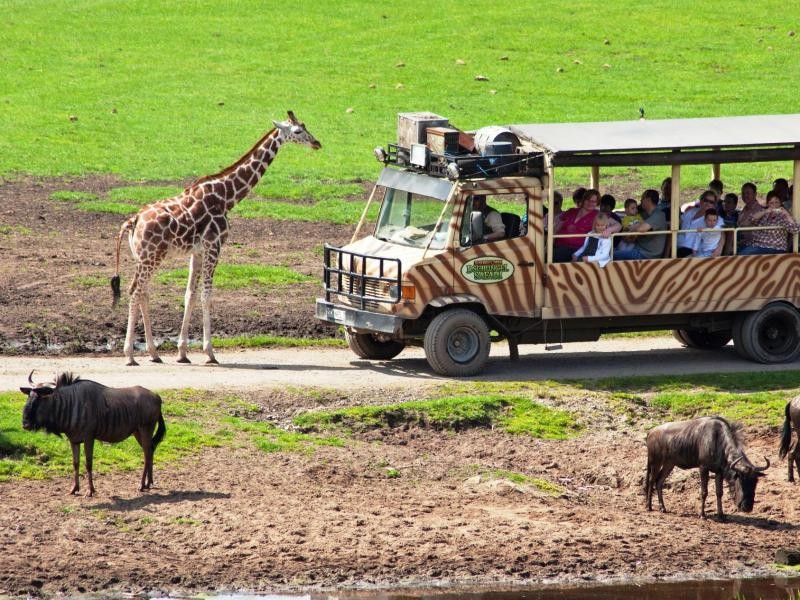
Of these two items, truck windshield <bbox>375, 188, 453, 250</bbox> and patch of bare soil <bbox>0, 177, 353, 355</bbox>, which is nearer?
truck windshield <bbox>375, 188, 453, 250</bbox>

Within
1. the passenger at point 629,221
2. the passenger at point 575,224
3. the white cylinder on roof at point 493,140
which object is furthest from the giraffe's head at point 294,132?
the passenger at point 629,221

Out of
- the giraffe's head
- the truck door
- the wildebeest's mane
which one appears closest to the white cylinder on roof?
the truck door

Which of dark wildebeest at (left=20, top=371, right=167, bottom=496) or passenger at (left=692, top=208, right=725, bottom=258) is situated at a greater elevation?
passenger at (left=692, top=208, right=725, bottom=258)

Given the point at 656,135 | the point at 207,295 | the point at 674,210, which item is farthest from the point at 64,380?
the point at 656,135

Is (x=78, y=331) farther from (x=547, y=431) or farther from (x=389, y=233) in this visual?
(x=547, y=431)

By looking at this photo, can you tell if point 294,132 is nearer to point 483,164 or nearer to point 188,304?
point 188,304

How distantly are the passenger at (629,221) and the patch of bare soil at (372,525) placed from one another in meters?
4.18

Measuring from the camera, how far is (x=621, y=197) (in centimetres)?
3312

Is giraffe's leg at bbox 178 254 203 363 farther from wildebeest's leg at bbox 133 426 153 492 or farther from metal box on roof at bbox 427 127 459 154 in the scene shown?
wildebeest's leg at bbox 133 426 153 492

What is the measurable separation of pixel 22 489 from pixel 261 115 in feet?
82.4

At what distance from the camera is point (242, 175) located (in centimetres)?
2223

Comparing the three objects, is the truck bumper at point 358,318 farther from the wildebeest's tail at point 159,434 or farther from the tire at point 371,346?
the wildebeest's tail at point 159,434

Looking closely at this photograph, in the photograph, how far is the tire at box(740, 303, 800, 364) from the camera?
71.0 feet

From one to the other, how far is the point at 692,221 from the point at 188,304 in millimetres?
7097
